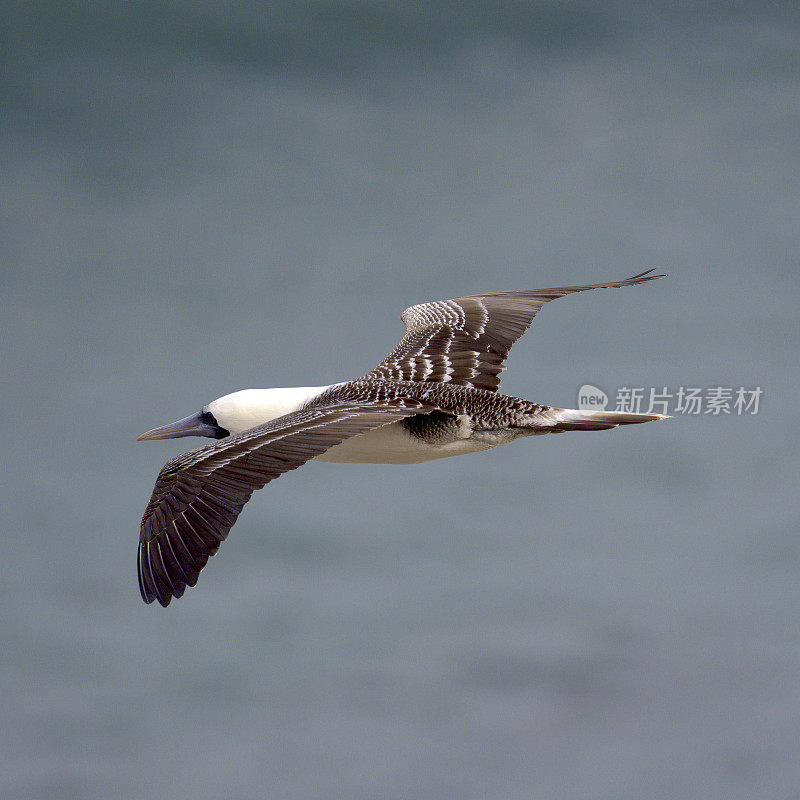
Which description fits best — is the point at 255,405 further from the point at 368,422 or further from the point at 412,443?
the point at 368,422

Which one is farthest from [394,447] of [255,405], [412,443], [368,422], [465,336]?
[465,336]

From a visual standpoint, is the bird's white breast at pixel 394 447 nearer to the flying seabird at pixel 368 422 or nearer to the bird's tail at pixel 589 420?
the flying seabird at pixel 368 422

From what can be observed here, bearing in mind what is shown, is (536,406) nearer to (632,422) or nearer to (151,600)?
(632,422)

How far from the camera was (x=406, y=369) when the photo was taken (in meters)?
6.40

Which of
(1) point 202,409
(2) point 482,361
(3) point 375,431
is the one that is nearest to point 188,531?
(3) point 375,431

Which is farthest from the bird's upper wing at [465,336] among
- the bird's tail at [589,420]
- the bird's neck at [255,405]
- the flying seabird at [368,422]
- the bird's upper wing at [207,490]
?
the bird's upper wing at [207,490]

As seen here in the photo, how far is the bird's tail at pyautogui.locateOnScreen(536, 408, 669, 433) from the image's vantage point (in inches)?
229

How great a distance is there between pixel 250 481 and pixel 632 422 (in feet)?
6.22

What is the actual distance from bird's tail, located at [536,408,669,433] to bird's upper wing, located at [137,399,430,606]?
882 mm

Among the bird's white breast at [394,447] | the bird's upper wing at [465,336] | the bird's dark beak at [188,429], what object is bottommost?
the bird's white breast at [394,447]

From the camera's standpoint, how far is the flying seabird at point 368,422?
15.9 ft

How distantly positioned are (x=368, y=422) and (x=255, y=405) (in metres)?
1.21

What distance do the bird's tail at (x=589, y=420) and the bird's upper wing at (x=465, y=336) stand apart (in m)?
0.53

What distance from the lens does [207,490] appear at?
4926 millimetres
